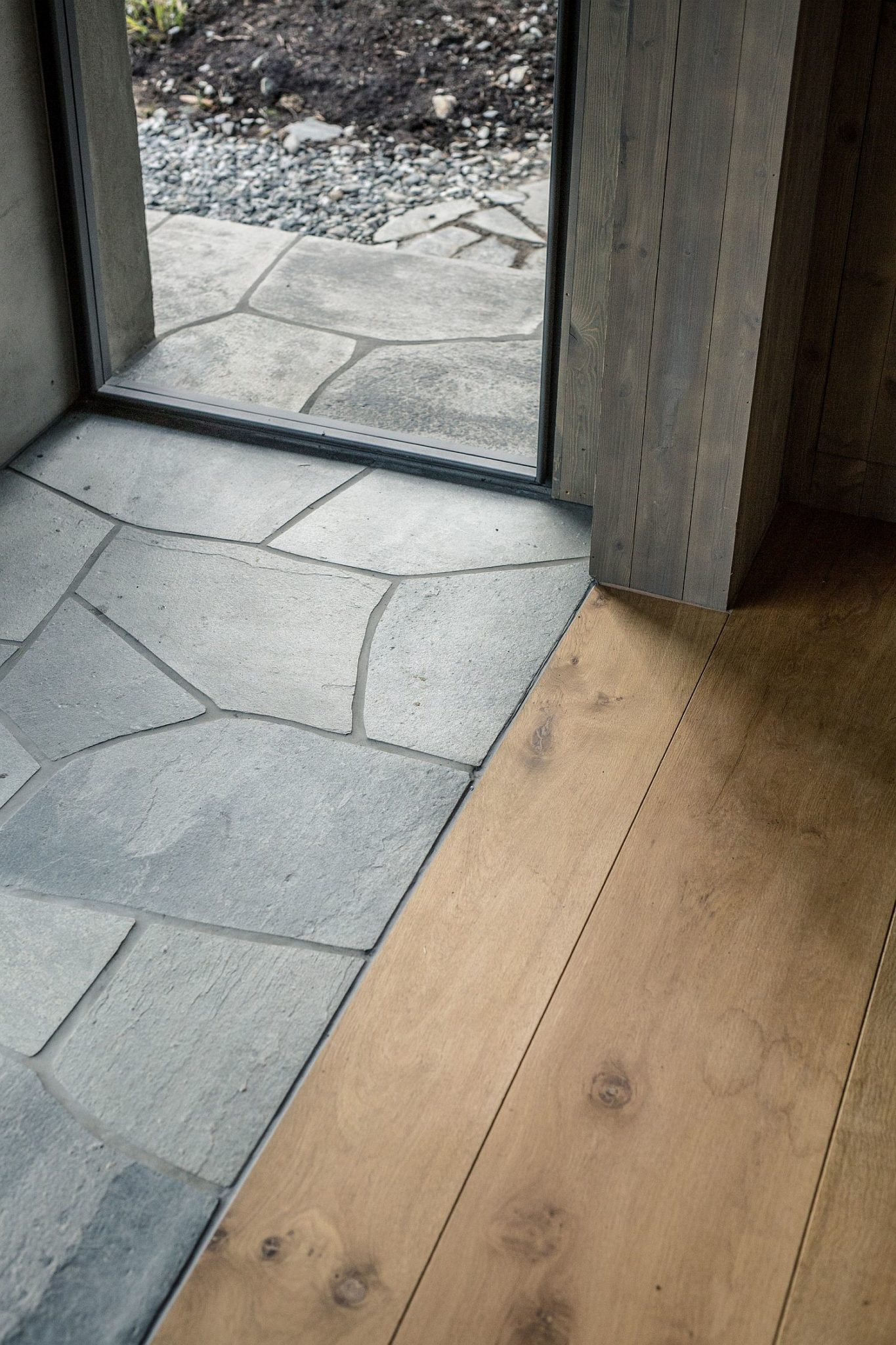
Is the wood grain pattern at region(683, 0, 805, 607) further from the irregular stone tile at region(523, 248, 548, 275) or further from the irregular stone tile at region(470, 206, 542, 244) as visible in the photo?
the irregular stone tile at region(470, 206, 542, 244)

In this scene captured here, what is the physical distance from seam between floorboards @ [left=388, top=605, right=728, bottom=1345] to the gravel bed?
2535 millimetres

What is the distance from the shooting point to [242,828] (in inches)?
89.7

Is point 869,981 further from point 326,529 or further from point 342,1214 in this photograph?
point 326,529

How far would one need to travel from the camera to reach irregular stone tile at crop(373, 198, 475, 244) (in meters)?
4.47

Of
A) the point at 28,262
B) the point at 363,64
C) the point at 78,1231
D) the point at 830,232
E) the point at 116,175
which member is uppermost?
the point at 830,232

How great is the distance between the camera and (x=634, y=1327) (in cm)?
161

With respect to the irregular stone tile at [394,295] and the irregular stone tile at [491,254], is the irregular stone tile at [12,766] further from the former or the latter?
the irregular stone tile at [491,254]

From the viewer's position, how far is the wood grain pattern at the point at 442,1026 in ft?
5.41

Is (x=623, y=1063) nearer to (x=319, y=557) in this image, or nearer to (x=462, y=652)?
(x=462, y=652)

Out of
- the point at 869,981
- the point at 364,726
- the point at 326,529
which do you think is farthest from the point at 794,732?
the point at 326,529

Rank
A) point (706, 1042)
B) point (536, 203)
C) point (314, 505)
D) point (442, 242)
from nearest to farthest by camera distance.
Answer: point (706, 1042), point (314, 505), point (442, 242), point (536, 203)

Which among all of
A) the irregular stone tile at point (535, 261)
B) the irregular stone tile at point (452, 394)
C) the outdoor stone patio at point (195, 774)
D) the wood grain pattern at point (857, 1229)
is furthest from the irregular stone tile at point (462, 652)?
the irregular stone tile at point (535, 261)

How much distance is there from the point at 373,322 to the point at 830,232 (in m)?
1.50

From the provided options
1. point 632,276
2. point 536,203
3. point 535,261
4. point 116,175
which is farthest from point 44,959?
point 536,203
